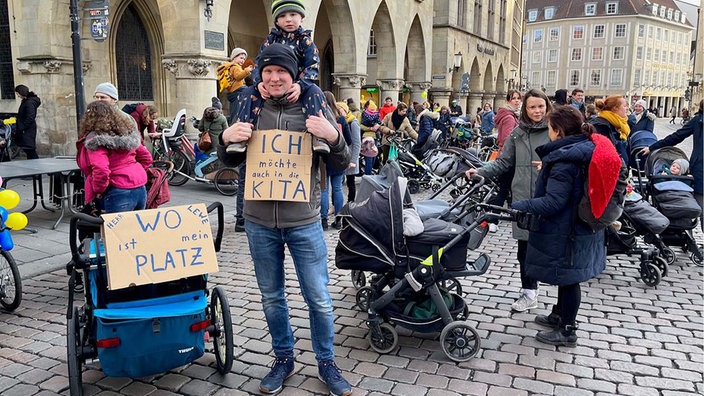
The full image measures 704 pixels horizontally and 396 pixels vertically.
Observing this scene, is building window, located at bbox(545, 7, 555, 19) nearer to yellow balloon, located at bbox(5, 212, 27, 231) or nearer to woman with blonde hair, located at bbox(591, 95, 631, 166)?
woman with blonde hair, located at bbox(591, 95, 631, 166)

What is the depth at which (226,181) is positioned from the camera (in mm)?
10367

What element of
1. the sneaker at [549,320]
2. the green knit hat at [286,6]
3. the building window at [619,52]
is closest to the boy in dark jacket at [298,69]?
the green knit hat at [286,6]

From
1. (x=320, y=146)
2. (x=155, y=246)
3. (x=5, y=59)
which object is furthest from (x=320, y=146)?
(x=5, y=59)

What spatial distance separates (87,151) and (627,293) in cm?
506

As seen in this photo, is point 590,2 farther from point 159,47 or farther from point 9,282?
point 9,282

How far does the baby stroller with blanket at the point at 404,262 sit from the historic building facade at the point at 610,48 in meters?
78.0

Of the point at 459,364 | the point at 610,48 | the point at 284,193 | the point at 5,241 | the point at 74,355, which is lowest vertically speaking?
the point at 459,364

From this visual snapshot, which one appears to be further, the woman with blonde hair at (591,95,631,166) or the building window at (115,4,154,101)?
the building window at (115,4,154,101)

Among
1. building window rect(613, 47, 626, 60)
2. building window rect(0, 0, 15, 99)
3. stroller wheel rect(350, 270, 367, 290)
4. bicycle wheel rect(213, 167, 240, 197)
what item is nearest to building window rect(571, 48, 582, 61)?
building window rect(613, 47, 626, 60)

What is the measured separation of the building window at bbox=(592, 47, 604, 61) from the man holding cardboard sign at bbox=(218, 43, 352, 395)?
86.1 metres

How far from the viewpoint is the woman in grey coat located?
4758 millimetres

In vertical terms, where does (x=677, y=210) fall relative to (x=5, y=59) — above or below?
below

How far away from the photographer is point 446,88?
88.8 feet

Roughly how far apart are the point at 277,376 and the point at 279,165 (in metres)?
1.31
